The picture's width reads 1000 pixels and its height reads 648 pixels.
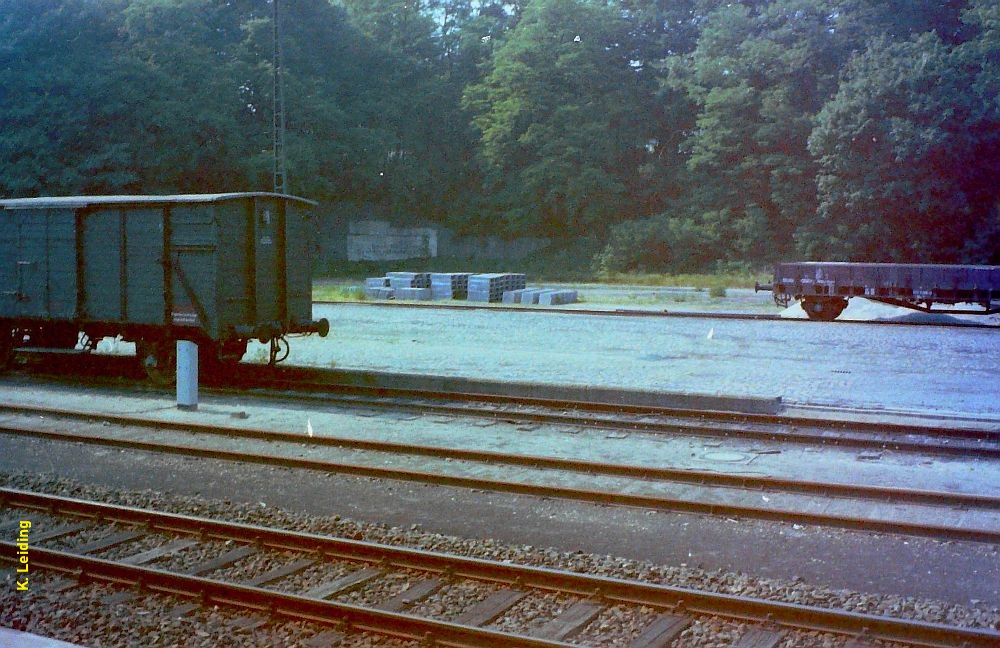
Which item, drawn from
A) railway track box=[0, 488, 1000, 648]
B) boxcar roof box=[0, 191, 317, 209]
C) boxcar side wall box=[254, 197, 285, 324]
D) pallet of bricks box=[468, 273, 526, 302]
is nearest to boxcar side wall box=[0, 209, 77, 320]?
boxcar roof box=[0, 191, 317, 209]

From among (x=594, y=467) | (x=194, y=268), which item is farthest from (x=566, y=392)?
(x=194, y=268)

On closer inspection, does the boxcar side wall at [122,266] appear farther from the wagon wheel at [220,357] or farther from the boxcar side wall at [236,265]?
the boxcar side wall at [236,265]

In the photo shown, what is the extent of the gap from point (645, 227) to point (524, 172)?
9.63 metres

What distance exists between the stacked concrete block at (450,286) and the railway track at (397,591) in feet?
93.1

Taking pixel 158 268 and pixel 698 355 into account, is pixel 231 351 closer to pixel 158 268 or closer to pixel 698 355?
pixel 158 268

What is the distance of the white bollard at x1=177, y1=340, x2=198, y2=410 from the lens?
14297 millimetres

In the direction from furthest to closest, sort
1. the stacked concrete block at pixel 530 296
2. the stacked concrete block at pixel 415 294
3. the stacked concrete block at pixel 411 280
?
the stacked concrete block at pixel 411 280
the stacked concrete block at pixel 415 294
the stacked concrete block at pixel 530 296

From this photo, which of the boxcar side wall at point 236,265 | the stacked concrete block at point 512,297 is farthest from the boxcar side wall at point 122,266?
the stacked concrete block at point 512,297

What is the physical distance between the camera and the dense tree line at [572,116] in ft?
155

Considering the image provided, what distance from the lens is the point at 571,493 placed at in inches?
362

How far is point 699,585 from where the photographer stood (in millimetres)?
6676

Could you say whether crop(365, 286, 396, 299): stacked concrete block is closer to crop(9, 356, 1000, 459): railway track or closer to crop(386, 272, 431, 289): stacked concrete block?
crop(386, 272, 431, 289): stacked concrete block

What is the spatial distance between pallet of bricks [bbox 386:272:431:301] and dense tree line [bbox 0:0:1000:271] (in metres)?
19.3

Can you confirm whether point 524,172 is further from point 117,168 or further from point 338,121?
point 117,168
